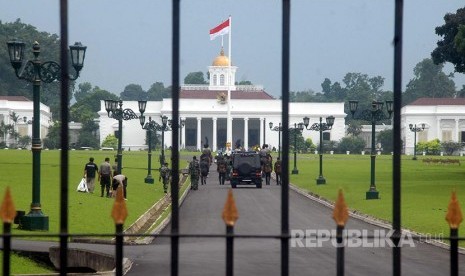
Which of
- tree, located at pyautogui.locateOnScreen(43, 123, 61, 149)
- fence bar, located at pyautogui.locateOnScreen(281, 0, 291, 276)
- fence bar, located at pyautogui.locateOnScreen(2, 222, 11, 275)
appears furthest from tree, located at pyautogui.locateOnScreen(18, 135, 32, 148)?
fence bar, located at pyautogui.locateOnScreen(281, 0, 291, 276)

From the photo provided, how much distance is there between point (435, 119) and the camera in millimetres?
128625

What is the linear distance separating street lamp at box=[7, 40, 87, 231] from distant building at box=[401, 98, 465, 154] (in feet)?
322

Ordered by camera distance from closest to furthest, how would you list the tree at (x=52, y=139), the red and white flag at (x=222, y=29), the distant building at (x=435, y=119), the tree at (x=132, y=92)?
the red and white flag at (x=222, y=29), the tree at (x=52, y=139), the distant building at (x=435, y=119), the tree at (x=132, y=92)

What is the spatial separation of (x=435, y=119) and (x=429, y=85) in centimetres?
1120

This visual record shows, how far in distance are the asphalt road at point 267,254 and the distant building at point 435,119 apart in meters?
95.5

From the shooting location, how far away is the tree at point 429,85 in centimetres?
13475

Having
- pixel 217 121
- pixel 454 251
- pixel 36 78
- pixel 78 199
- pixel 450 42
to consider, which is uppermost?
pixel 450 42

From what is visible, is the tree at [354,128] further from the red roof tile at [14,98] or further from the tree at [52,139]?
the red roof tile at [14,98]

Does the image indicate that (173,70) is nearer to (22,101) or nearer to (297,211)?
(297,211)

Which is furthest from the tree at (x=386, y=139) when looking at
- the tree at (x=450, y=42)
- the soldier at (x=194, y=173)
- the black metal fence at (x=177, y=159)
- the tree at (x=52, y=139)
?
the black metal fence at (x=177, y=159)

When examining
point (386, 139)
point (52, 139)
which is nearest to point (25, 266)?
point (386, 139)

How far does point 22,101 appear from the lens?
122188 mm

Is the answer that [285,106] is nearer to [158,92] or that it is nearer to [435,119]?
[435,119]

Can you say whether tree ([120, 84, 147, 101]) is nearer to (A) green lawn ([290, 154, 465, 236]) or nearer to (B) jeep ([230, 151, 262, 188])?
(A) green lawn ([290, 154, 465, 236])
